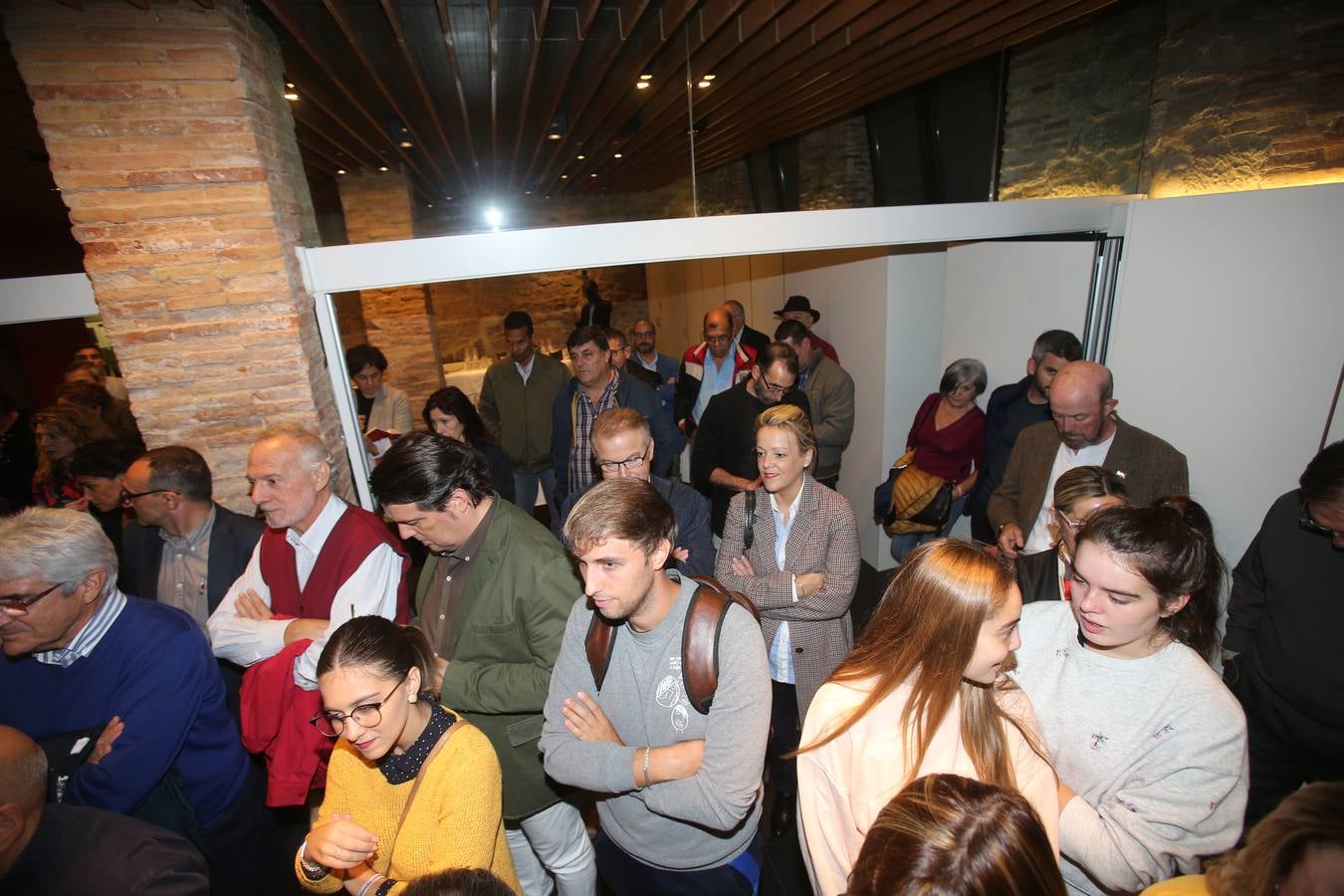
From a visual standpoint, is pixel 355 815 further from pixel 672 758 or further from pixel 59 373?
pixel 59 373

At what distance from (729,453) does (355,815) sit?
2.71 metres

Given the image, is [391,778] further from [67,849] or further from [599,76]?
[599,76]

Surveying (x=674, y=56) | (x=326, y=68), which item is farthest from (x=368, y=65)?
(x=674, y=56)

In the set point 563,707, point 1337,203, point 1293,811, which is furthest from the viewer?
point 1337,203

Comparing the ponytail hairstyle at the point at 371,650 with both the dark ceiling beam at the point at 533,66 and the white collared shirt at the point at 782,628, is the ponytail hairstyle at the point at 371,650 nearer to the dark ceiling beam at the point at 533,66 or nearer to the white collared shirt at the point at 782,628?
the white collared shirt at the point at 782,628

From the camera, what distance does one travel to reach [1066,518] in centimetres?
207

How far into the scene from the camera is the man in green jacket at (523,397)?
15.6 ft

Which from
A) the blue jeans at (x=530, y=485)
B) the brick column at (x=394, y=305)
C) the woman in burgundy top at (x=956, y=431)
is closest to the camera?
the woman in burgundy top at (x=956, y=431)

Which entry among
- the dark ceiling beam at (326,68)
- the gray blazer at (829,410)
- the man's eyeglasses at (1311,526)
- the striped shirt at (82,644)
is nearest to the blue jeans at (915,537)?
the gray blazer at (829,410)

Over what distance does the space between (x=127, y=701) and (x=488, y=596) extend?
1134 millimetres

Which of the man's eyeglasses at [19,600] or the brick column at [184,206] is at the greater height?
the brick column at [184,206]

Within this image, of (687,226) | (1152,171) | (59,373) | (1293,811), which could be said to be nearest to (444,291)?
A: (59,373)

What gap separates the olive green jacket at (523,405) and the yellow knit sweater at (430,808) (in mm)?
3379

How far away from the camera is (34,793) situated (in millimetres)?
1276
